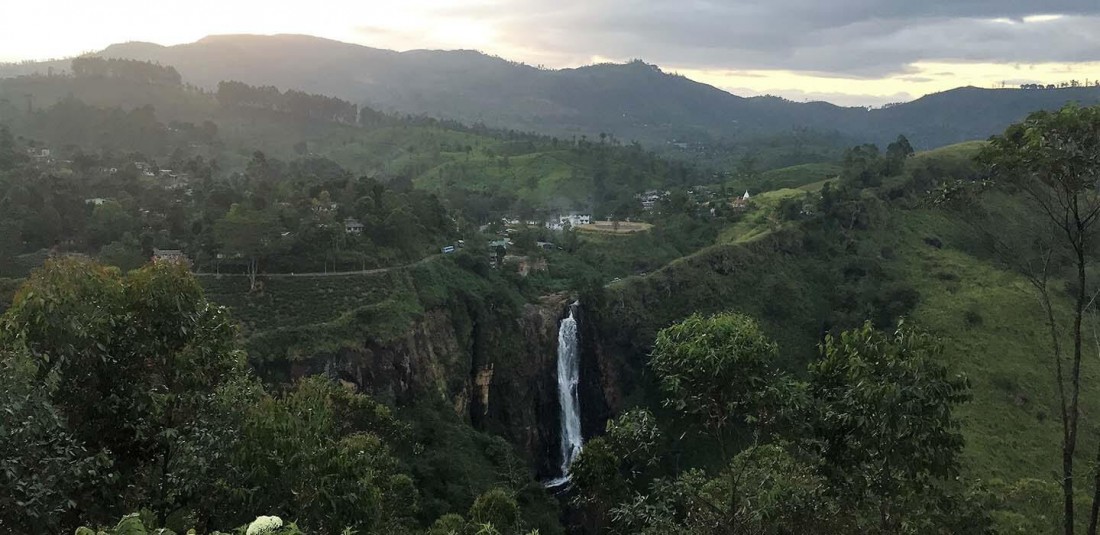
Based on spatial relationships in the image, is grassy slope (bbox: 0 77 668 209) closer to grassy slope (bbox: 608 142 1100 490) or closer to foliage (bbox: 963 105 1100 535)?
grassy slope (bbox: 608 142 1100 490)

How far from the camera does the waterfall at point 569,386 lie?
3756 centimetres

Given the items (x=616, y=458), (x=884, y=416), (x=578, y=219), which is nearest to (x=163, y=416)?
(x=616, y=458)

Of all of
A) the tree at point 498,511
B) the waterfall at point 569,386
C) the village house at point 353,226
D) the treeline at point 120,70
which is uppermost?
the treeline at point 120,70

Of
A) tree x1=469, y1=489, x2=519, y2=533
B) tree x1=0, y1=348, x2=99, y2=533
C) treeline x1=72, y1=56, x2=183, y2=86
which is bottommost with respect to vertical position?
tree x1=469, y1=489, x2=519, y2=533

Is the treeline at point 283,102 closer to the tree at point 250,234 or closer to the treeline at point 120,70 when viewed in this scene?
the treeline at point 120,70

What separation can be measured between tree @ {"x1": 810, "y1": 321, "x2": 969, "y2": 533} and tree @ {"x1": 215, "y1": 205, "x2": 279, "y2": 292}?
2753 centimetres

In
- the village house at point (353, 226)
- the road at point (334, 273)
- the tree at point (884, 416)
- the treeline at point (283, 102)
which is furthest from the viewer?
the treeline at point (283, 102)

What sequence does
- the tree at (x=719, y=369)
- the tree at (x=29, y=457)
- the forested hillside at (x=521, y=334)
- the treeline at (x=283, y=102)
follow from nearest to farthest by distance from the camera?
the tree at (x=29, y=457)
the forested hillside at (x=521, y=334)
the tree at (x=719, y=369)
the treeline at (x=283, y=102)

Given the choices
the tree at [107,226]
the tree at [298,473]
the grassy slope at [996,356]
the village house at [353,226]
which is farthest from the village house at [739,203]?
the tree at [298,473]

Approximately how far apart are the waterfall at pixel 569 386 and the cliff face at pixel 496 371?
1.22ft

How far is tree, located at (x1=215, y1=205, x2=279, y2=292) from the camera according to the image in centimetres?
2902

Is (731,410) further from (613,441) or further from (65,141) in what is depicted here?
(65,141)

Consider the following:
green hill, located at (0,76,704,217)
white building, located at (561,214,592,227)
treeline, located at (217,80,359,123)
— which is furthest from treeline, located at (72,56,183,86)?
white building, located at (561,214,592,227)

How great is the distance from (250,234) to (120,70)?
7805 centimetres
